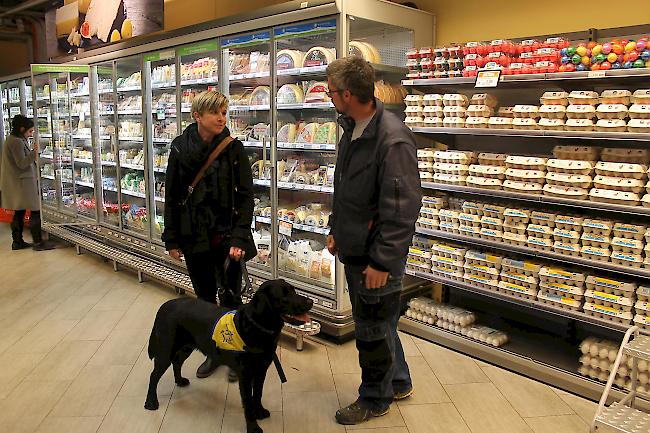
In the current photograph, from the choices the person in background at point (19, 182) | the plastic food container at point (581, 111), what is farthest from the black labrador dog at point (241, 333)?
the person in background at point (19, 182)

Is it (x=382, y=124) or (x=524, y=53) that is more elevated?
(x=524, y=53)

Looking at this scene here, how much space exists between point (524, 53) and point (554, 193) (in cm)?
94

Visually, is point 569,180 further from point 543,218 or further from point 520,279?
point 520,279

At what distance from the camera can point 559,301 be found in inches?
140

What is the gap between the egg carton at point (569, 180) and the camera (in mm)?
3391

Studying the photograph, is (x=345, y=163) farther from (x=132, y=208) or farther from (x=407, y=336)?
(x=132, y=208)

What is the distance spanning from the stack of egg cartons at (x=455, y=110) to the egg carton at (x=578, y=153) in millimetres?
676

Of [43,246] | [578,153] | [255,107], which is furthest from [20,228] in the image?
[578,153]

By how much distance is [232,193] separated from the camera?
11.3 ft

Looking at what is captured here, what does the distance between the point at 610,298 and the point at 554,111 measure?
1.19 metres

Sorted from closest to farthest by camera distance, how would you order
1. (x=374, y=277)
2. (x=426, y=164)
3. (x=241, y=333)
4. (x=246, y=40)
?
(x=374, y=277), (x=241, y=333), (x=426, y=164), (x=246, y=40)

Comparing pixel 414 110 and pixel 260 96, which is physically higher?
pixel 260 96

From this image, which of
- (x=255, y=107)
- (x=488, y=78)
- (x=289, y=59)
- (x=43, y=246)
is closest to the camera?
(x=488, y=78)

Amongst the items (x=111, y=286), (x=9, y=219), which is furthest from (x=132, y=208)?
(x=9, y=219)
